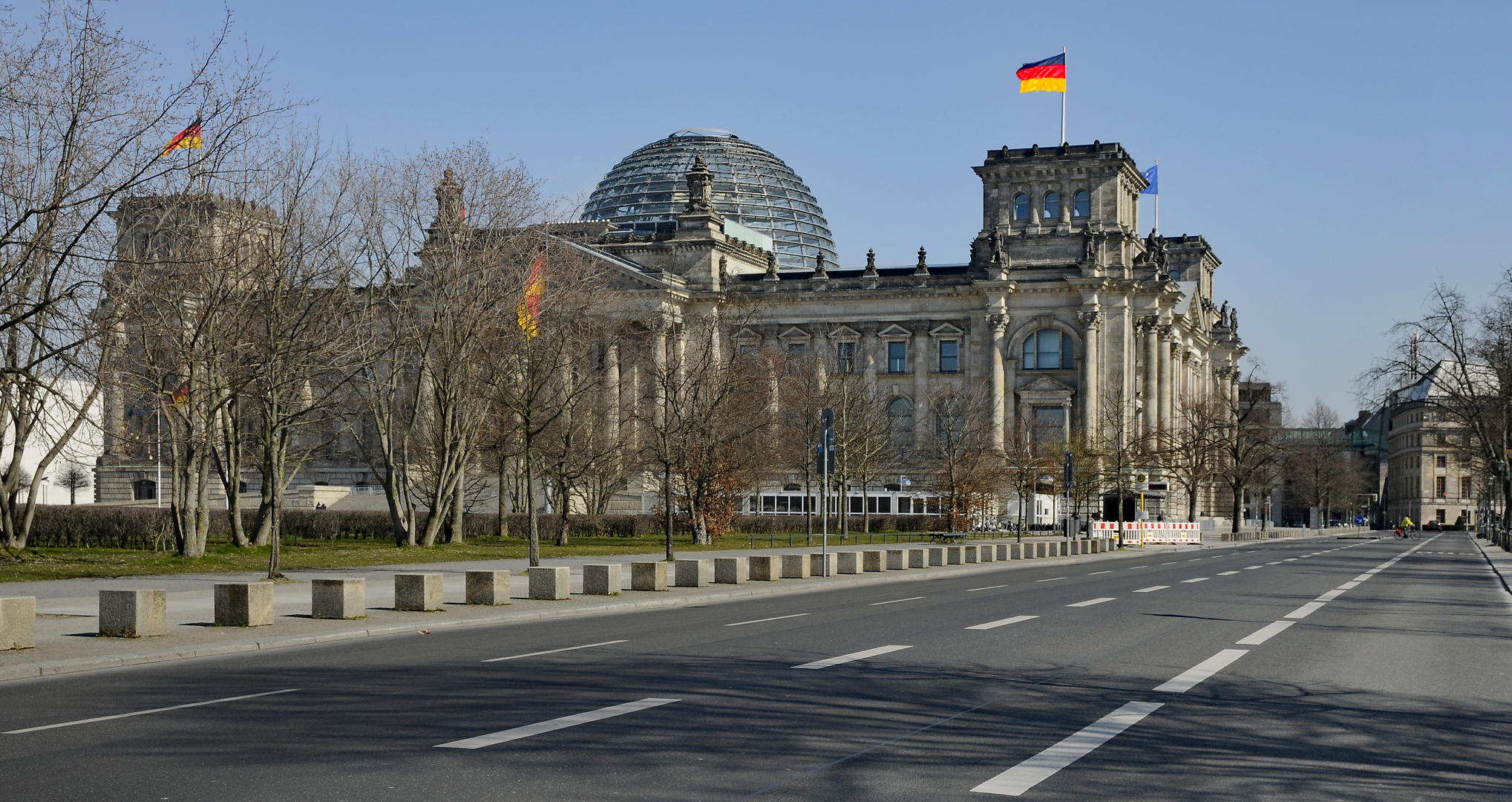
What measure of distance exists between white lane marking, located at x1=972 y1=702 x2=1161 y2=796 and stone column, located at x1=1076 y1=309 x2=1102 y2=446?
312 ft

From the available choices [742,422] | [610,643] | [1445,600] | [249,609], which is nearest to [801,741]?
[610,643]

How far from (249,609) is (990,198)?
319 feet

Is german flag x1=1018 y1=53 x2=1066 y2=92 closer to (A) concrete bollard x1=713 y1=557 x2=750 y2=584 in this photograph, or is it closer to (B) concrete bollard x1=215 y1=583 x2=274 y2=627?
(A) concrete bollard x1=713 y1=557 x2=750 y2=584

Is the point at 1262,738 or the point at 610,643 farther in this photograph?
the point at 610,643

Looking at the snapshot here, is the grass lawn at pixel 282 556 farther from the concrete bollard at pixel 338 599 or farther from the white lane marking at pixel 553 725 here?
the white lane marking at pixel 553 725

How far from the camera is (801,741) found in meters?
11.0

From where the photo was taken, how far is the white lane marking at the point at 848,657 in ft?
52.6

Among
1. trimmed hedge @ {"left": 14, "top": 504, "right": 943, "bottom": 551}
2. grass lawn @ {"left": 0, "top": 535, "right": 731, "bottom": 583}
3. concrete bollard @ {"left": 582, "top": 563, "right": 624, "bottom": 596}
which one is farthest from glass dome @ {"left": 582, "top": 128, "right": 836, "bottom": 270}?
concrete bollard @ {"left": 582, "top": 563, "right": 624, "bottom": 596}

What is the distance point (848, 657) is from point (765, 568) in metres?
18.2

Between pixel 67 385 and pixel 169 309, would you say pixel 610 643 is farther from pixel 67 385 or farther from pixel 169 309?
pixel 67 385

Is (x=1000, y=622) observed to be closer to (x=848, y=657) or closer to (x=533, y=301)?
(x=848, y=657)

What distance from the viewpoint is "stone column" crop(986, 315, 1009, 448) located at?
108000mm

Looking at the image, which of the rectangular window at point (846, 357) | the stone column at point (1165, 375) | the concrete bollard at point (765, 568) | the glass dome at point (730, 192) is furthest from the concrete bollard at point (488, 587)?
the glass dome at point (730, 192)

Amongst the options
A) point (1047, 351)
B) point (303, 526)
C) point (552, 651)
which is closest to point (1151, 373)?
point (1047, 351)
